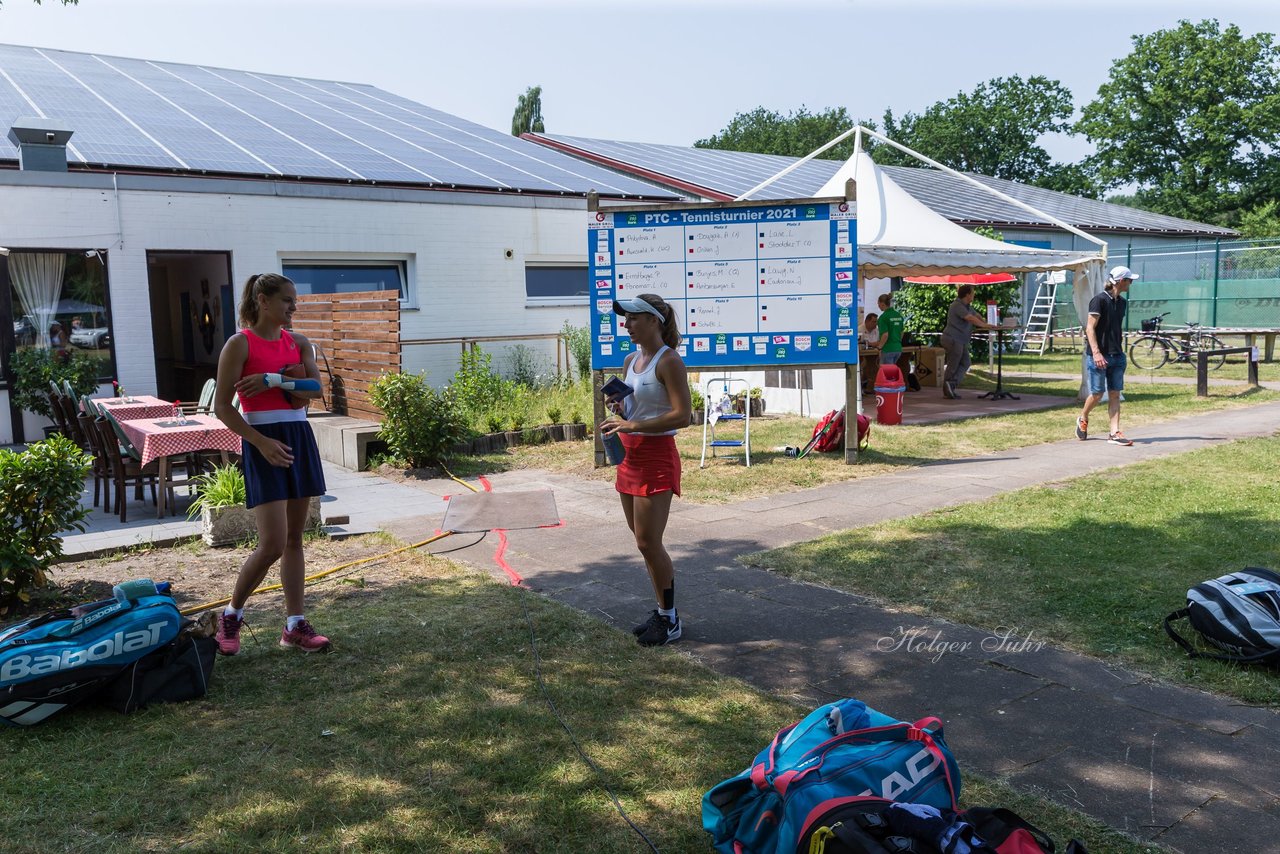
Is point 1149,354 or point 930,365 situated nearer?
point 930,365

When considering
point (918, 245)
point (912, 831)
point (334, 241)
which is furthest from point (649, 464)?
point (334, 241)

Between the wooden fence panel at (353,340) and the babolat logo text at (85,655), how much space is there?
712 centimetres

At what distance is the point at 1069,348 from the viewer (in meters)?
27.2

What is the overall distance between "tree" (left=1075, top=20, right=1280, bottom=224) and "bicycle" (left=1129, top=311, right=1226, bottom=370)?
3000 centimetres

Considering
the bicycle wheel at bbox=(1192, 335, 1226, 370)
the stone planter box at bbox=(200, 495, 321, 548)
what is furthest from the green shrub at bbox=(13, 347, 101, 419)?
the bicycle wheel at bbox=(1192, 335, 1226, 370)

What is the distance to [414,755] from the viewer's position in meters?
3.81

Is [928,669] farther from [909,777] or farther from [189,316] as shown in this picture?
[189,316]

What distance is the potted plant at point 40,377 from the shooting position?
456 inches

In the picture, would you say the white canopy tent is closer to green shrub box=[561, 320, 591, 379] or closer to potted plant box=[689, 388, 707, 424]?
potted plant box=[689, 388, 707, 424]

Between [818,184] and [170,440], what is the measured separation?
60.5ft

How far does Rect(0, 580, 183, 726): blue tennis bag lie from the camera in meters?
4.06

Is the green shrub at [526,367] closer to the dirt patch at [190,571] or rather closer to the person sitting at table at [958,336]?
the person sitting at table at [958,336]

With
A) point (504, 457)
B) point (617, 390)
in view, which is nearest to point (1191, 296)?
point (504, 457)

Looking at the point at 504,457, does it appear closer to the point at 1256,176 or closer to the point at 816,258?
the point at 816,258
